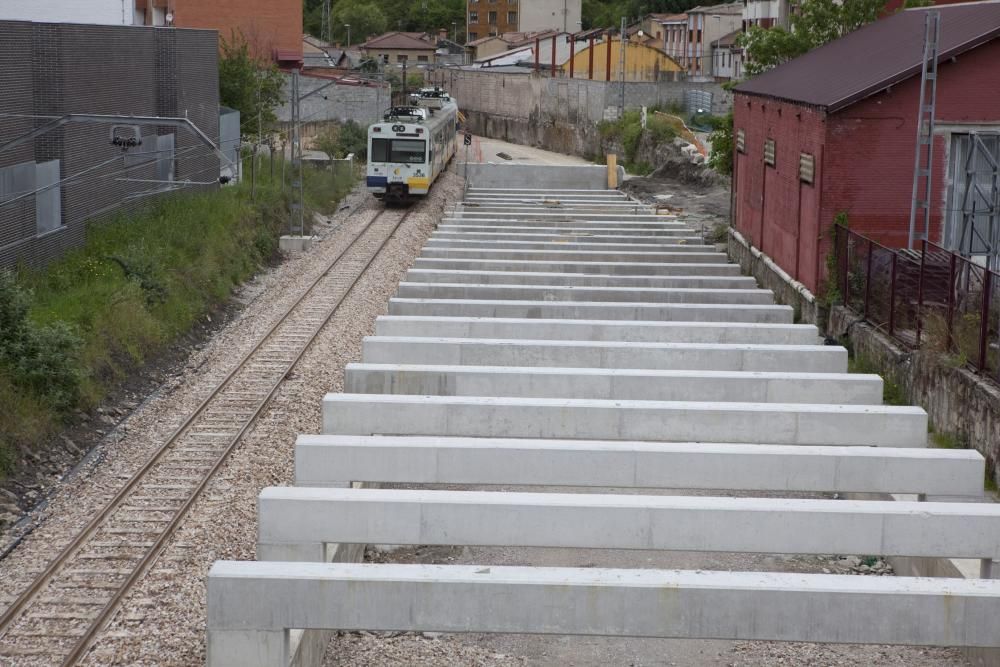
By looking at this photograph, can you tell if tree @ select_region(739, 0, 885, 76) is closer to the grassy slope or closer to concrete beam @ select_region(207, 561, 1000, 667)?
the grassy slope

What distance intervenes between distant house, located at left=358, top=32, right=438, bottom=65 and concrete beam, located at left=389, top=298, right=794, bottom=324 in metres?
88.1

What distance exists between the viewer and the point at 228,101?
4197cm

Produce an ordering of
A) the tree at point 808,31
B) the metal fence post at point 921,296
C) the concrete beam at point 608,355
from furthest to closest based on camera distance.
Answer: the tree at point 808,31 < the concrete beam at point 608,355 < the metal fence post at point 921,296

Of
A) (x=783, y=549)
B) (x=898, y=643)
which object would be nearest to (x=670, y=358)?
(x=783, y=549)

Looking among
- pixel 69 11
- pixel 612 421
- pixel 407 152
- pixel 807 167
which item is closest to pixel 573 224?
pixel 407 152

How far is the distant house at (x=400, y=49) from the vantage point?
10638 cm

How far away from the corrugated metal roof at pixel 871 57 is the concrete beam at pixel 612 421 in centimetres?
648

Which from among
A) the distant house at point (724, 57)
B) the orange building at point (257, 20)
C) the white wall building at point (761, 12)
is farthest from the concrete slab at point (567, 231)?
the distant house at point (724, 57)

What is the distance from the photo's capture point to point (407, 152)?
37750mm

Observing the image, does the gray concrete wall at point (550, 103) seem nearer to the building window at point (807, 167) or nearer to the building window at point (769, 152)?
the building window at point (769, 152)

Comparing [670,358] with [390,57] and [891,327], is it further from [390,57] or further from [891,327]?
[390,57]

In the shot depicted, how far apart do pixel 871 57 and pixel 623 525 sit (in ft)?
43.6

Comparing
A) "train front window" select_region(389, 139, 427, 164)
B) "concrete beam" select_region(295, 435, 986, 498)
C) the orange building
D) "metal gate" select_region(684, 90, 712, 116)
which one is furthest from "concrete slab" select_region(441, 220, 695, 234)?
"metal gate" select_region(684, 90, 712, 116)

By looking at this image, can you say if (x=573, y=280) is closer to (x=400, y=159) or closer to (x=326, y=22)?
(x=400, y=159)
